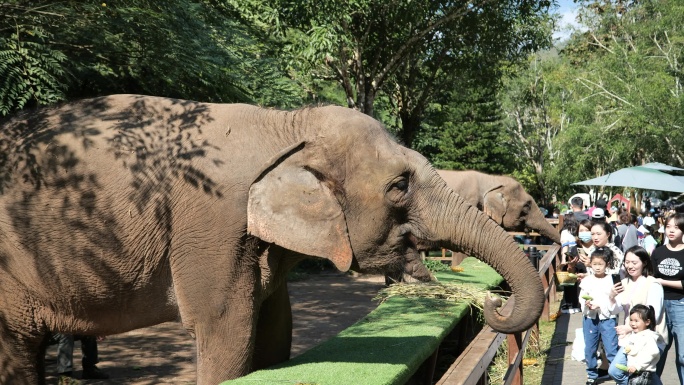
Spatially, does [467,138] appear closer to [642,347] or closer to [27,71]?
[642,347]

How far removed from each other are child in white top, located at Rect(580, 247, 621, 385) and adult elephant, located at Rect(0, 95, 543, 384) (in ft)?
15.3

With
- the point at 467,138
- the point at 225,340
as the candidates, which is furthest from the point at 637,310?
the point at 467,138

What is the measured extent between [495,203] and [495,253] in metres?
10.9

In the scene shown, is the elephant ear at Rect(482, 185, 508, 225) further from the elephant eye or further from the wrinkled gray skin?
the elephant eye

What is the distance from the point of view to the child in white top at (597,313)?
9203 mm

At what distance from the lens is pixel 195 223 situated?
4844mm

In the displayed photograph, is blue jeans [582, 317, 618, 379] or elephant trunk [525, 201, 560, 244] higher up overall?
elephant trunk [525, 201, 560, 244]

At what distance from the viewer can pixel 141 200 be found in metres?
4.86

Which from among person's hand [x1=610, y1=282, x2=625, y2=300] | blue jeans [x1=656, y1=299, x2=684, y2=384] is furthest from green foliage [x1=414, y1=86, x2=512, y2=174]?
blue jeans [x1=656, y1=299, x2=684, y2=384]

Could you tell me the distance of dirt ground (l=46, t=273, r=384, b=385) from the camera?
10.2 m

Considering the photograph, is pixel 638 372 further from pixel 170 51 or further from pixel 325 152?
pixel 170 51

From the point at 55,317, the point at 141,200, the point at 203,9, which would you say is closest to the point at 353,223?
the point at 141,200

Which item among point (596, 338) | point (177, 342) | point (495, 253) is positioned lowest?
point (177, 342)

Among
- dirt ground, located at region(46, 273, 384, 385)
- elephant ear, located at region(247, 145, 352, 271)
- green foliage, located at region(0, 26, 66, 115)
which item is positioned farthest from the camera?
dirt ground, located at region(46, 273, 384, 385)
